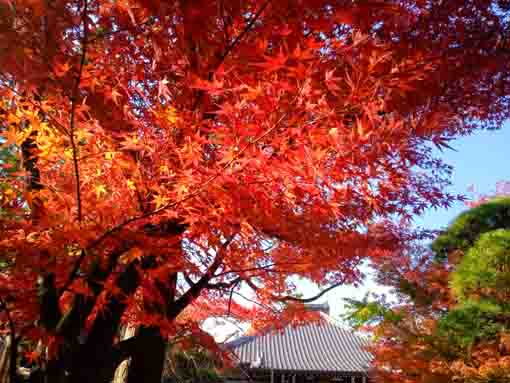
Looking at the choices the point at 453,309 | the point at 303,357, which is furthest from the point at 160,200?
the point at 303,357

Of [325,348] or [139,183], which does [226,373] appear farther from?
[139,183]

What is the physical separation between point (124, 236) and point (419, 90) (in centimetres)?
323

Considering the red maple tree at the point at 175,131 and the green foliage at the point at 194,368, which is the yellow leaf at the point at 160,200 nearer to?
the red maple tree at the point at 175,131

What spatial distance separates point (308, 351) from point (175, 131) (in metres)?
21.6

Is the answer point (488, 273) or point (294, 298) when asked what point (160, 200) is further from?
point (488, 273)

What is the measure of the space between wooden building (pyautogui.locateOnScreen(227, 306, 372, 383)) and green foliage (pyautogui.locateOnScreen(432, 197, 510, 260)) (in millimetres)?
9850

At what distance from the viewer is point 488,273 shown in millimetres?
7406

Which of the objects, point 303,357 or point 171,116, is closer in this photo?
point 171,116

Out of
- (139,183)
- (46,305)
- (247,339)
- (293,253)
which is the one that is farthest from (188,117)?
(247,339)

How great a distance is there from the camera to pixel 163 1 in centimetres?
226

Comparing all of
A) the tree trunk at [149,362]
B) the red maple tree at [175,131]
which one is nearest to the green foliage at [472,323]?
the red maple tree at [175,131]

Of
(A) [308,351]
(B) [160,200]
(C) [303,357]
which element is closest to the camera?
(B) [160,200]

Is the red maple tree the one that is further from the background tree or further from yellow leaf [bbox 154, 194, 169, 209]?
the background tree

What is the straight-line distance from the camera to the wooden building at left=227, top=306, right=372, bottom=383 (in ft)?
64.1
